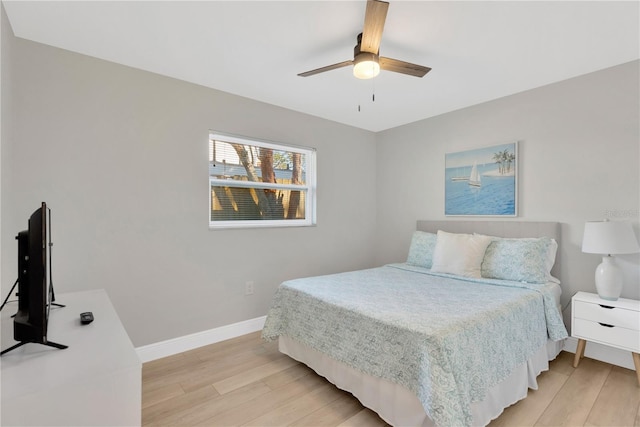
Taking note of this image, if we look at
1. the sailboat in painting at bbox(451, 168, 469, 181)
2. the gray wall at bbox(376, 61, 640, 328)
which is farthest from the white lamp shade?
the sailboat in painting at bbox(451, 168, 469, 181)

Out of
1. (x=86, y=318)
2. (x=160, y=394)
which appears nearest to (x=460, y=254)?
(x=160, y=394)

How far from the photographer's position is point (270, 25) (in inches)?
75.4

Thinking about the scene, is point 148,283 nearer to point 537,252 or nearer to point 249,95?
point 249,95

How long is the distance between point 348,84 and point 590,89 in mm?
2016

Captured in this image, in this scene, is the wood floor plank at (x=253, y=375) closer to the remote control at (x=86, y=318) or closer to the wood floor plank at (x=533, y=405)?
the remote control at (x=86, y=318)

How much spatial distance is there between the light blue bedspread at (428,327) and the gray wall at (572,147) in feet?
2.35

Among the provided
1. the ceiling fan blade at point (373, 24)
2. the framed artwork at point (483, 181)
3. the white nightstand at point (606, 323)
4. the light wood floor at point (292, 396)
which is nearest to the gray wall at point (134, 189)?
the light wood floor at point (292, 396)

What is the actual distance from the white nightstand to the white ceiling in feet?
5.99

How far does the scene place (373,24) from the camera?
1.67 meters

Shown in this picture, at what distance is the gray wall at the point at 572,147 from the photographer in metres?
2.40

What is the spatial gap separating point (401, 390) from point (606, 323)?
1.76 m

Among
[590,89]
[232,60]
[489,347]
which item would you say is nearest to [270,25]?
[232,60]

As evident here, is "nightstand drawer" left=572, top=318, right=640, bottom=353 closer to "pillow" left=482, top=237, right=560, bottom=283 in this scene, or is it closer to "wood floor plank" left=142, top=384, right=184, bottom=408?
"pillow" left=482, top=237, right=560, bottom=283

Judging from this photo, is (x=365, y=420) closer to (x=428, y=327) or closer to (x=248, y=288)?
(x=428, y=327)
